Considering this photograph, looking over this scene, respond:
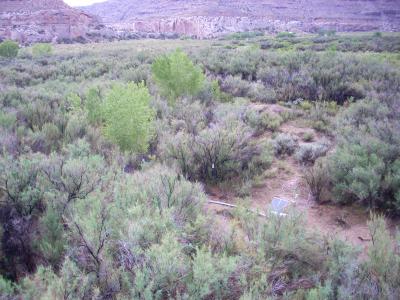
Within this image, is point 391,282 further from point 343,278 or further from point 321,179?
point 321,179

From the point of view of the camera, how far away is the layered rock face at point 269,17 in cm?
6944

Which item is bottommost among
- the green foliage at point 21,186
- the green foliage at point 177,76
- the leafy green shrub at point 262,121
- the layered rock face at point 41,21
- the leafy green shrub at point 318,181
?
the leafy green shrub at point 318,181

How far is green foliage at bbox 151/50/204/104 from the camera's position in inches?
412

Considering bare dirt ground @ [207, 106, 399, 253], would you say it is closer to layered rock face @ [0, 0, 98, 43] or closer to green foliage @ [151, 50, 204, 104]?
green foliage @ [151, 50, 204, 104]

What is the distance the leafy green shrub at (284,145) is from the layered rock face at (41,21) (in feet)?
177

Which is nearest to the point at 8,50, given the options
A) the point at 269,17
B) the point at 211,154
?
the point at 211,154

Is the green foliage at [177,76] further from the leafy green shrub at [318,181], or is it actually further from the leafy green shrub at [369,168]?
the leafy green shrub at [318,181]

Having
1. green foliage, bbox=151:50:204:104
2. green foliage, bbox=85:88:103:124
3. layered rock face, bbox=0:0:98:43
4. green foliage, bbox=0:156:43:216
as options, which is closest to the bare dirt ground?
green foliage, bbox=0:156:43:216

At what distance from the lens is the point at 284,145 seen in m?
8.09

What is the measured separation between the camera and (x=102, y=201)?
13.1 ft

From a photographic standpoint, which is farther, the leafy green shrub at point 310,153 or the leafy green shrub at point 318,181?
the leafy green shrub at point 310,153

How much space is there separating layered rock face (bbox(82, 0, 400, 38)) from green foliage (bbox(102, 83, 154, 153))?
63.1m

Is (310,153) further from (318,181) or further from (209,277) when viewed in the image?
(209,277)

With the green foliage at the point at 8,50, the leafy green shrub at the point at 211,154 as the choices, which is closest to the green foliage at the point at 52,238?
the leafy green shrub at the point at 211,154
